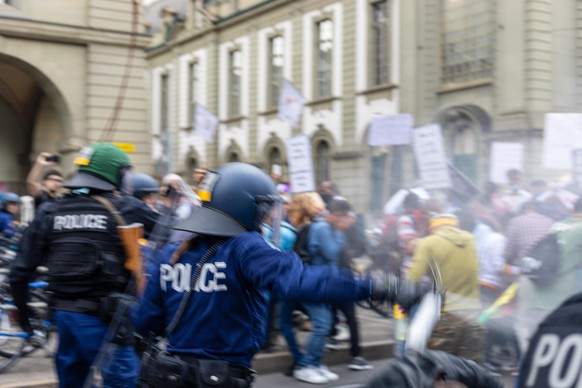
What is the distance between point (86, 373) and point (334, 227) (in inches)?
150

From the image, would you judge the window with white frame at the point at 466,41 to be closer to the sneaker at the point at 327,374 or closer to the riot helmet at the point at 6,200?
the riot helmet at the point at 6,200

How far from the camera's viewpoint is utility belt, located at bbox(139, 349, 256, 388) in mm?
3010

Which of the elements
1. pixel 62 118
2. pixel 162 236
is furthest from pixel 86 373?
pixel 62 118

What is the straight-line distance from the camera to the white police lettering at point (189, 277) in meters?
3.03

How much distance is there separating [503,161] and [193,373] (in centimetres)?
1023

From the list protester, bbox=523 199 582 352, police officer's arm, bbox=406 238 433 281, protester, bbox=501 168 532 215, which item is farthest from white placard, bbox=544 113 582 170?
police officer's arm, bbox=406 238 433 281

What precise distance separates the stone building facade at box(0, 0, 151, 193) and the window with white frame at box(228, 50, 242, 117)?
17.4 metres

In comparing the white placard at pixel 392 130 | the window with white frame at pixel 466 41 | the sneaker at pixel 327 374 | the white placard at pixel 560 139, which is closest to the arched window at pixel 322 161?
the window with white frame at pixel 466 41

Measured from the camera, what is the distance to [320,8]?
92.5 feet

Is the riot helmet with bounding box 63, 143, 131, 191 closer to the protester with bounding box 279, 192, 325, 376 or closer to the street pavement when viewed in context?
the street pavement

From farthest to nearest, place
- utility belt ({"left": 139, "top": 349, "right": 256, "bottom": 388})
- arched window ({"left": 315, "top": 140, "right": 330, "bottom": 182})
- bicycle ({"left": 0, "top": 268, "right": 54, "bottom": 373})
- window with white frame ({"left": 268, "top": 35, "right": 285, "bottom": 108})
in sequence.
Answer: window with white frame ({"left": 268, "top": 35, "right": 285, "bottom": 108}), arched window ({"left": 315, "top": 140, "right": 330, "bottom": 182}), bicycle ({"left": 0, "top": 268, "right": 54, "bottom": 373}), utility belt ({"left": 139, "top": 349, "right": 256, "bottom": 388})

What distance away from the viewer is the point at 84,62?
16.0 meters

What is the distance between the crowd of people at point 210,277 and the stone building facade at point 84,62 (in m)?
8.84

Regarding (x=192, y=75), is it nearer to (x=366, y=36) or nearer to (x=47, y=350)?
(x=366, y=36)
